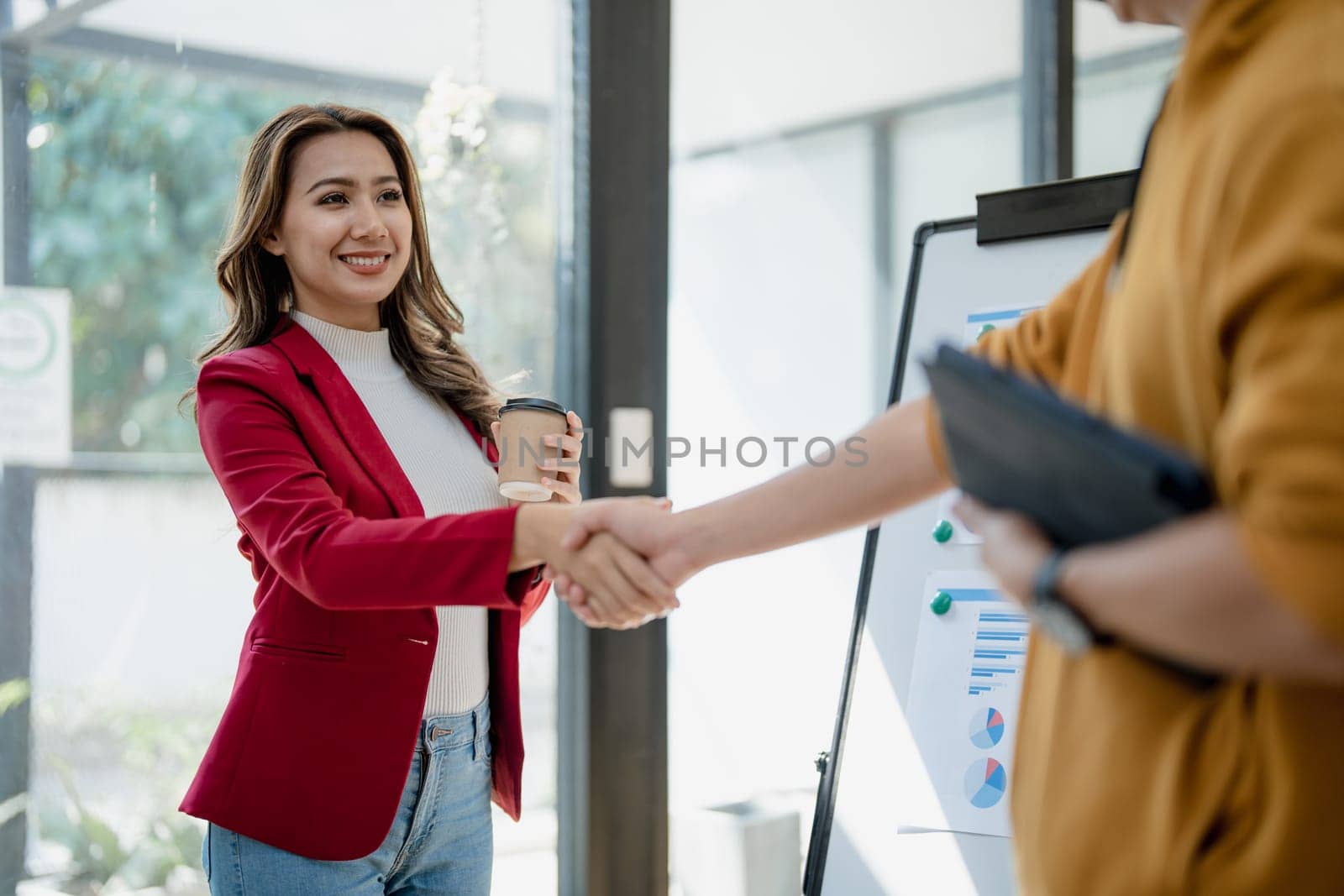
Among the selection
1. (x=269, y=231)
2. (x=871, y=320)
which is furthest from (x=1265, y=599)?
(x=871, y=320)

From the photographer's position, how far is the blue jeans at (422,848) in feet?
4.45

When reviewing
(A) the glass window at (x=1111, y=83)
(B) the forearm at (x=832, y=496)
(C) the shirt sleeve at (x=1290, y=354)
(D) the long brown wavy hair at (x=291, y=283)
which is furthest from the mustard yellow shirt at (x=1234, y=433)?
(A) the glass window at (x=1111, y=83)

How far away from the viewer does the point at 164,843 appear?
1.93 metres

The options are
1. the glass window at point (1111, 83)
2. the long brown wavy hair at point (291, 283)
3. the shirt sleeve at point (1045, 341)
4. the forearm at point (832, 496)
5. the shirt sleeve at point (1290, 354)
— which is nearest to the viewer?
the shirt sleeve at point (1290, 354)

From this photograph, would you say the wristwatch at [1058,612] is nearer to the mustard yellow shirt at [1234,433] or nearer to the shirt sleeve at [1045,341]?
the mustard yellow shirt at [1234,433]

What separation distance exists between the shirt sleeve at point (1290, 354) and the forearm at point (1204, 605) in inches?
0.5

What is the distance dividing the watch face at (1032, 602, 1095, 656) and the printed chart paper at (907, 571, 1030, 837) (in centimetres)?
101

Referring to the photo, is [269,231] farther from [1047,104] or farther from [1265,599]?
[1047,104]

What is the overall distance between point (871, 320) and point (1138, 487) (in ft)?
7.14

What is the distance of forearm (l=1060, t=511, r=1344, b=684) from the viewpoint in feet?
2.10

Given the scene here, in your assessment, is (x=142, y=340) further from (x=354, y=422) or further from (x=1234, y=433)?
(x=1234, y=433)

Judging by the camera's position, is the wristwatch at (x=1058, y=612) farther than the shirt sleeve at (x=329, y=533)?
No

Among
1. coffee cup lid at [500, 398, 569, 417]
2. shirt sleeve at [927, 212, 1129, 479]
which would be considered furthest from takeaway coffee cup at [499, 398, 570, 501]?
shirt sleeve at [927, 212, 1129, 479]

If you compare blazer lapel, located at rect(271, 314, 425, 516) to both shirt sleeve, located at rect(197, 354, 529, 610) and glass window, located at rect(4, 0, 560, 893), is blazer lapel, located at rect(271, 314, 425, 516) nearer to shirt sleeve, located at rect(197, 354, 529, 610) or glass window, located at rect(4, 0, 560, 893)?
shirt sleeve, located at rect(197, 354, 529, 610)
